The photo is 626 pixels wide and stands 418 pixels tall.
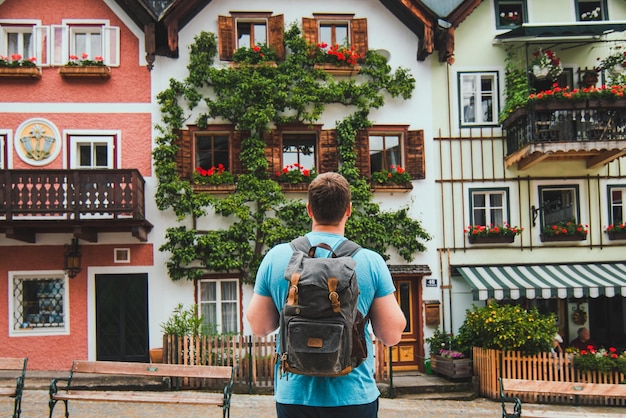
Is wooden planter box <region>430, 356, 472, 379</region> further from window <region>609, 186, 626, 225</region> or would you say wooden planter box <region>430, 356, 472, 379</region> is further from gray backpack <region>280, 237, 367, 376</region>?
gray backpack <region>280, 237, 367, 376</region>

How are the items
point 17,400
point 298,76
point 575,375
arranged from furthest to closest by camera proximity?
point 298,76
point 575,375
point 17,400

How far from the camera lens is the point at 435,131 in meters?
15.0

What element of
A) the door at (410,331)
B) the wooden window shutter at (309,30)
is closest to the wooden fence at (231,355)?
the door at (410,331)

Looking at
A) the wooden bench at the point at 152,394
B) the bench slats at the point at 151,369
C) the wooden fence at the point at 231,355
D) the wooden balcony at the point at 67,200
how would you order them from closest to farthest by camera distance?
the wooden bench at the point at 152,394, the bench slats at the point at 151,369, the wooden fence at the point at 231,355, the wooden balcony at the point at 67,200

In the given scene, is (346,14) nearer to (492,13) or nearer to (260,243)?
(492,13)

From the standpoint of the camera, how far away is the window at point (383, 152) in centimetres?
1501

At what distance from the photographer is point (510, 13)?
15578 mm

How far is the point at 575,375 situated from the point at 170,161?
10165 mm

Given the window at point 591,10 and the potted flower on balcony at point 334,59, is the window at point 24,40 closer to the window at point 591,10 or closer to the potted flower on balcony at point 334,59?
the potted flower on balcony at point 334,59

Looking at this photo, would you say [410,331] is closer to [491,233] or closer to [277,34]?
[491,233]

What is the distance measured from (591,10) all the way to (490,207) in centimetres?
609

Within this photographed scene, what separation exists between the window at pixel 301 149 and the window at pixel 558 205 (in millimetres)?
5980

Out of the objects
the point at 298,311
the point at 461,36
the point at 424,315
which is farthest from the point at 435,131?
the point at 298,311

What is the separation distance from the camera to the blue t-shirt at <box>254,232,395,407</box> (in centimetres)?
270
